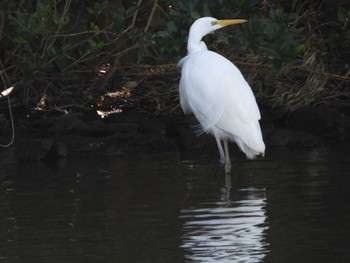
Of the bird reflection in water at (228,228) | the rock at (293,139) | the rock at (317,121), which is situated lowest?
the bird reflection in water at (228,228)

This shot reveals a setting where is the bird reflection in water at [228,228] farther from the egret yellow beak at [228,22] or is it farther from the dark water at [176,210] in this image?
the egret yellow beak at [228,22]

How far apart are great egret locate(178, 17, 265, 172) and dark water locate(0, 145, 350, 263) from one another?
13.0 inches

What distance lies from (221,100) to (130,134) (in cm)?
222

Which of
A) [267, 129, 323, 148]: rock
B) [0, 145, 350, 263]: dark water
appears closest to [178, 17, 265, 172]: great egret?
[0, 145, 350, 263]: dark water

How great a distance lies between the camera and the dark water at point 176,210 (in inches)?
263

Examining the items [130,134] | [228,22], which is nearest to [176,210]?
[228,22]

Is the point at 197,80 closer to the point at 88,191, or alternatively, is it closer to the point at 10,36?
the point at 88,191

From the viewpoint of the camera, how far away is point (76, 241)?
7090 mm

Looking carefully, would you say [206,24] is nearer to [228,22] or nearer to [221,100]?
[228,22]

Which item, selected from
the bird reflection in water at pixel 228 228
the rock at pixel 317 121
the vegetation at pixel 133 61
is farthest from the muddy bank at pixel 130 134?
the bird reflection in water at pixel 228 228

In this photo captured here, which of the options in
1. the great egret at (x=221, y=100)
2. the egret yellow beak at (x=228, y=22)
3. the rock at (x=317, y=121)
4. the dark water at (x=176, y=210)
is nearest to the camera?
the dark water at (x=176, y=210)

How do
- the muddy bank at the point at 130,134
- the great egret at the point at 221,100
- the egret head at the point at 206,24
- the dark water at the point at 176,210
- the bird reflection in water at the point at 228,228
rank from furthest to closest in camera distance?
the muddy bank at the point at 130,134, the egret head at the point at 206,24, the great egret at the point at 221,100, the dark water at the point at 176,210, the bird reflection in water at the point at 228,228

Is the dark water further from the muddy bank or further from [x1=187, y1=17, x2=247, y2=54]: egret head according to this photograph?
[x1=187, y1=17, x2=247, y2=54]: egret head

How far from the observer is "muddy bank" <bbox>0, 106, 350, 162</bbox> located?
1204 centimetres
